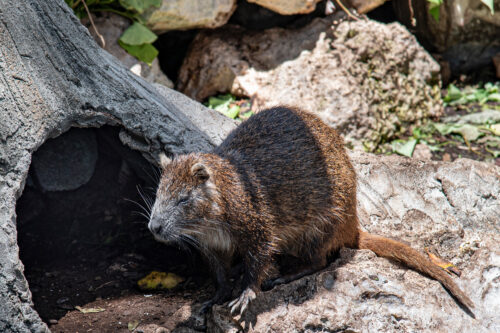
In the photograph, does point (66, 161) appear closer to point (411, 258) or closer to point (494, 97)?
point (411, 258)

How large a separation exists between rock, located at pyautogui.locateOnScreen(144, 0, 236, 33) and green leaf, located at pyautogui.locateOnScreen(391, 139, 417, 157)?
264cm

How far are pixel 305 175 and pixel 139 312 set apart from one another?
5.55 feet

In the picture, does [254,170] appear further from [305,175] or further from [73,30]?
[73,30]

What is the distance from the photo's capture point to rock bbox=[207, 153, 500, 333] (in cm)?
370

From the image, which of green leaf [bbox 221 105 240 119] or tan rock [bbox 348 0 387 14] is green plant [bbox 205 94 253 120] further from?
tan rock [bbox 348 0 387 14]

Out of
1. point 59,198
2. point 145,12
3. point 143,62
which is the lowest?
point 59,198

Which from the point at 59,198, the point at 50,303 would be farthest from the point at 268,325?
the point at 59,198

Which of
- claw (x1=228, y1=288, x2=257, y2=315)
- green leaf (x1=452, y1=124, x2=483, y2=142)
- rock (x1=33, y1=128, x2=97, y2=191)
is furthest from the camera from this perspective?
green leaf (x1=452, y1=124, x2=483, y2=142)

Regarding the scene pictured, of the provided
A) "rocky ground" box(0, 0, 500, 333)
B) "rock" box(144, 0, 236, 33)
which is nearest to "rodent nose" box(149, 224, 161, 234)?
"rocky ground" box(0, 0, 500, 333)

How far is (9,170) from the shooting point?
352 cm

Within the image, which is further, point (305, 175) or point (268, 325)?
point (305, 175)

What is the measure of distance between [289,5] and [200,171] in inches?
136

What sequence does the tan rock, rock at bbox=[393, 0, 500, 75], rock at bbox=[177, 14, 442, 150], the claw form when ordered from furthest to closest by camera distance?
rock at bbox=[393, 0, 500, 75] < the tan rock < rock at bbox=[177, 14, 442, 150] < the claw

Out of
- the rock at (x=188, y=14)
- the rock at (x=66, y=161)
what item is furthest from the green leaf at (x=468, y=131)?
the rock at (x=66, y=161)
